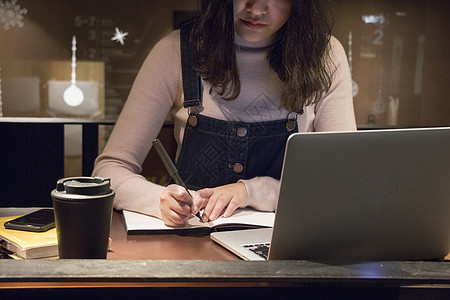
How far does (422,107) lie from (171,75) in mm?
4534

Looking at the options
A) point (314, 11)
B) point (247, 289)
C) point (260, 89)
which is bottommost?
point (247, 289)

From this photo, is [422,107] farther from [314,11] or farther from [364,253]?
[364,253]

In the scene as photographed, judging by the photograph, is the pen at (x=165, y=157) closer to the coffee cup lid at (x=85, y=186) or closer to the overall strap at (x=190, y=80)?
the coffee cup lid at (x=85, y=186)

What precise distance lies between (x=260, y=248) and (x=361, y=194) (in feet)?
0.81

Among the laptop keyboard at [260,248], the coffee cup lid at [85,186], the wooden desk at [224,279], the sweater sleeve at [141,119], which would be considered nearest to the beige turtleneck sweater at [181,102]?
the sweater sleeve at [141,119]

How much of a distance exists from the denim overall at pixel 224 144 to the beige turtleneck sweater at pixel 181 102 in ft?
0.11

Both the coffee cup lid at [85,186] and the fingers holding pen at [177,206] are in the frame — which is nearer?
the coffee cup lid at [85,186]

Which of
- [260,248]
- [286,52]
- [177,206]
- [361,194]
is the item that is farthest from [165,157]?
[286,52]

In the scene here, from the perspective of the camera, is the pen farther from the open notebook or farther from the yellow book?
the yellow book

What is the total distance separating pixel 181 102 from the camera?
1.56 meters

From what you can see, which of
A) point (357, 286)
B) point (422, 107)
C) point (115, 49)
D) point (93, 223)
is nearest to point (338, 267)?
point (357, 286)

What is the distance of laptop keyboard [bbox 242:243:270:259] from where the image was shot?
887mm

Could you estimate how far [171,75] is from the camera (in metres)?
1.51

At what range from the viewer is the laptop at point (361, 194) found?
2.30 ft
